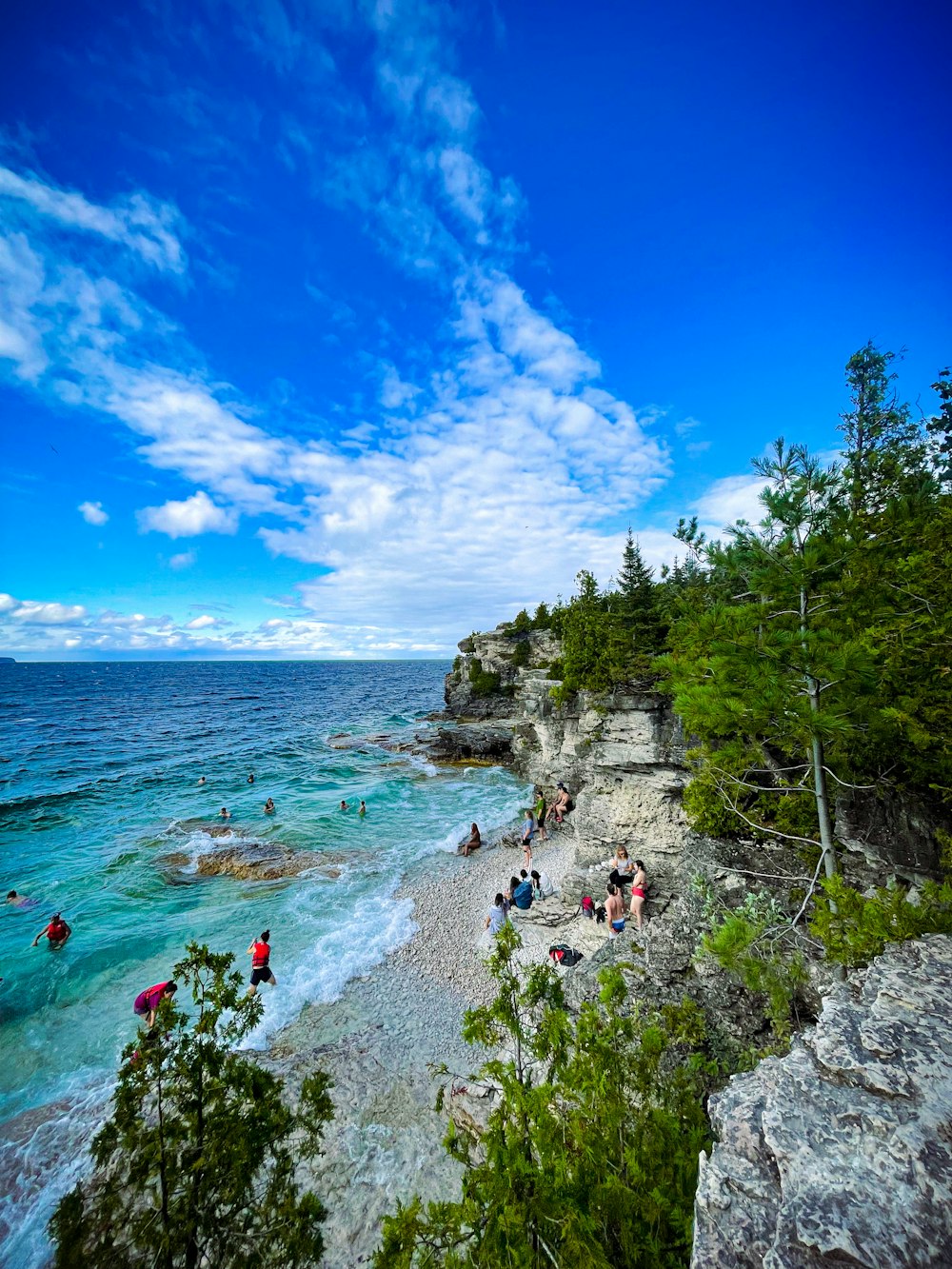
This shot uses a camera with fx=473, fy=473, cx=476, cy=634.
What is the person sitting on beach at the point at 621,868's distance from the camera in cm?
1429

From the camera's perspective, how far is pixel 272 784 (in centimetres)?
3294

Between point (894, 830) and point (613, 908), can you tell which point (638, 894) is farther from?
point (894, 830)

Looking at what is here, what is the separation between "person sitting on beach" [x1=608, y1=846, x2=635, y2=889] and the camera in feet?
46.9

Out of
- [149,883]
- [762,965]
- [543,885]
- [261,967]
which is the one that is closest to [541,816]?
[543,885]

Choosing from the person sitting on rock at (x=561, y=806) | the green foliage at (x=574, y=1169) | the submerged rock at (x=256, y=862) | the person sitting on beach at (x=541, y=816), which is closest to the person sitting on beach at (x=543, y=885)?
the person sitting on beach at (x=541, y=816)

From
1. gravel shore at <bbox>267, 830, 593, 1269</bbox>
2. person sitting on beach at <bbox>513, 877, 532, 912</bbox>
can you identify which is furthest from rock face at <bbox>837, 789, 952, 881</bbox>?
person sitting on beach at <bbox>513, 877, 532, 912</bbox>

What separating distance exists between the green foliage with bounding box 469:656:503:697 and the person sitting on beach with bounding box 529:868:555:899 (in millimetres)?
35037

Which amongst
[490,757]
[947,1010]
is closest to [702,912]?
[947,1010]

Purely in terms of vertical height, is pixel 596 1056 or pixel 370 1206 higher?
pixel 596 1056

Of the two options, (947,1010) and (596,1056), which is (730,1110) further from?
(947,1010)

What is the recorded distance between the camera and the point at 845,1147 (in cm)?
310

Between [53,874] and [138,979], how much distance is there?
1089 cm

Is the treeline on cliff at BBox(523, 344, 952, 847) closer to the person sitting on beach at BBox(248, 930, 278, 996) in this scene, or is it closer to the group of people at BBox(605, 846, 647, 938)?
the group of people at BBox(605, 846, 647, 938)

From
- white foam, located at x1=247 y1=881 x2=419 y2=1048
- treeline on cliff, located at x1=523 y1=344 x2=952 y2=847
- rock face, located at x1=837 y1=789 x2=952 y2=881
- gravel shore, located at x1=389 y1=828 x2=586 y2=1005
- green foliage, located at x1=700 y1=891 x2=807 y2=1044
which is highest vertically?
treeline on cliff, located at x1=523 y1=344 x2=952 y2=847
